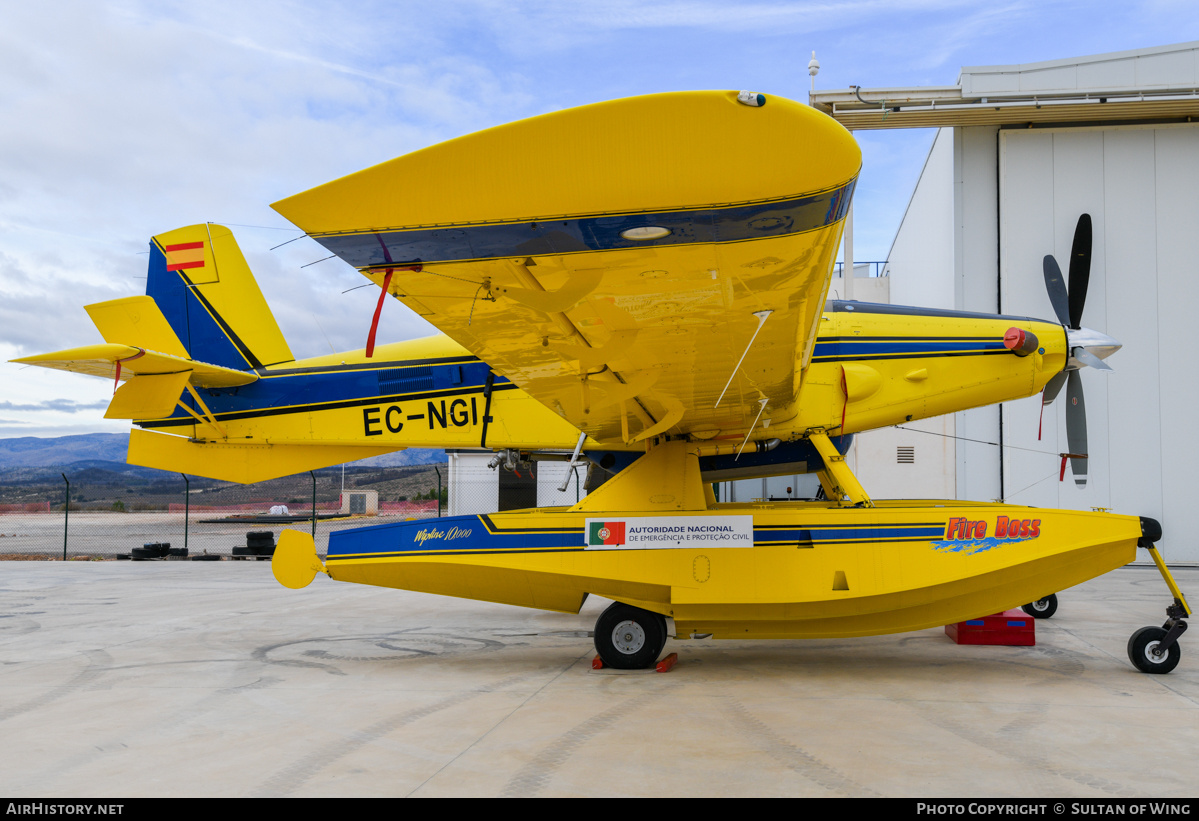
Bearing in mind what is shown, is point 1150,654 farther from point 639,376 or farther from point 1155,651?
point 639,376

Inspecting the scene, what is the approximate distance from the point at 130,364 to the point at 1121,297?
16435mm

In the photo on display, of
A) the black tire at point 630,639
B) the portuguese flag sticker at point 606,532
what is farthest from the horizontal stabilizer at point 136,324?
the black tire at point 630,639

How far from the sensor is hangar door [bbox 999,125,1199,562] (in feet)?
47.0

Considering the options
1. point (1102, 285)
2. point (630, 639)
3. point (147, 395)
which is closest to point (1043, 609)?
point (630, 639)

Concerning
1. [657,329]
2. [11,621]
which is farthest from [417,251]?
[11,621]

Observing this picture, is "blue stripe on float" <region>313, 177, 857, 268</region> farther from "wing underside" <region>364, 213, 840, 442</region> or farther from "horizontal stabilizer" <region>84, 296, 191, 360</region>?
"horizontal stabilizer" <region>84, 296, 191, 360</region>

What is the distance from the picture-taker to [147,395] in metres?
6.57

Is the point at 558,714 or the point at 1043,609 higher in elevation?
the point at 558,714

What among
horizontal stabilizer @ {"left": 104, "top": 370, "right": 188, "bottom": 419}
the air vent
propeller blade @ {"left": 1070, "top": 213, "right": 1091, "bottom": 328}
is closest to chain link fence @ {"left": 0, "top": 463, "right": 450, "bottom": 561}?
the air vent

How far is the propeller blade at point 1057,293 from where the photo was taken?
25.9ft

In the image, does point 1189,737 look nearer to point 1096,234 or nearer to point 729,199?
point 729,199

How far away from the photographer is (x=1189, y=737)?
4.16 meters

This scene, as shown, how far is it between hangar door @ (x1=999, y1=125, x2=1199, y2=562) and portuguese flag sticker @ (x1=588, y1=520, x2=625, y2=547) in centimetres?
1106

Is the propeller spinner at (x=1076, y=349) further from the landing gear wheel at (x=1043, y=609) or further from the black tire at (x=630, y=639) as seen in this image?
the black tire at (x=630, y=639)
